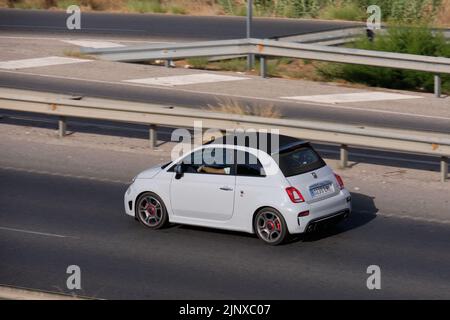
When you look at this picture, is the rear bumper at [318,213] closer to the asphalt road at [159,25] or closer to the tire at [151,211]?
the tire at [151,211]

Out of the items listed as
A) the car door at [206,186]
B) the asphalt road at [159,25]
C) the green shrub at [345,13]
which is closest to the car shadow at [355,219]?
the car door at [206,186]

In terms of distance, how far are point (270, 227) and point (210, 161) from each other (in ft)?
4.64

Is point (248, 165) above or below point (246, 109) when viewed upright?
above

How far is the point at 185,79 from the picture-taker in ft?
88.2

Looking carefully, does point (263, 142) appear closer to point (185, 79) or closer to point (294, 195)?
point (294, 195)

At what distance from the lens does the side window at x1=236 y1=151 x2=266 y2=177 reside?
1443cm

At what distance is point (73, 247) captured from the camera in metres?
14.4

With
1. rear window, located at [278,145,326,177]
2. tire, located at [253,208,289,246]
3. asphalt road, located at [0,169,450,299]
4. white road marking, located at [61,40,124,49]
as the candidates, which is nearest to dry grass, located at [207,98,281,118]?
asphalt road, located at [0,169,450,299]

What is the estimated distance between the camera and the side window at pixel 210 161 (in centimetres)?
1473

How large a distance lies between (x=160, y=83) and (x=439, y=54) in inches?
311

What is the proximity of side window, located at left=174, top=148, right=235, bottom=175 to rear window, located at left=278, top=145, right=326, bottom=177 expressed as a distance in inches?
30.8

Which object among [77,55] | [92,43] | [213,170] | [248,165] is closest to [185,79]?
[77,55]

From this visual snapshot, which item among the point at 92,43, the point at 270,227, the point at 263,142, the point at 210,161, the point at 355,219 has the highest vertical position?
the point at 92,43

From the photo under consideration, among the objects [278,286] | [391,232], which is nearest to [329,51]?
[391,232]
